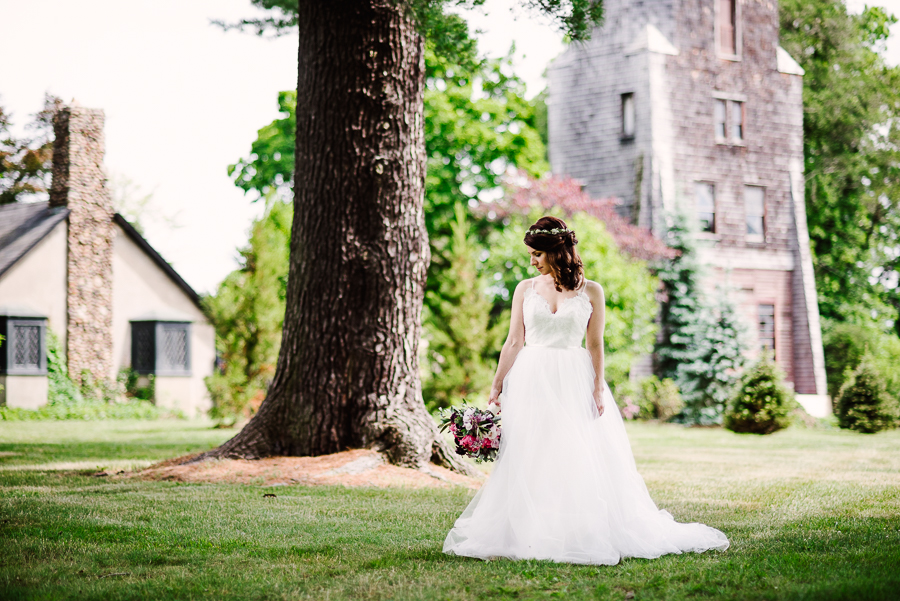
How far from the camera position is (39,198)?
35375 mm

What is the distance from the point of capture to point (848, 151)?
1304 inches

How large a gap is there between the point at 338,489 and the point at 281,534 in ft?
7.95

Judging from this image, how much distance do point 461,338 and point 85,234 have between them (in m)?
13.0

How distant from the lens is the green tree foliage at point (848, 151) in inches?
1278

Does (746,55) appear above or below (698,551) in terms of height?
above

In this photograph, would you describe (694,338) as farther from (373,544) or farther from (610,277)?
(373,544)

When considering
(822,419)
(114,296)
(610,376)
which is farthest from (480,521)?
(114,296)

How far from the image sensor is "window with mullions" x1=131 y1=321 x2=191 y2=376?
1103 inches

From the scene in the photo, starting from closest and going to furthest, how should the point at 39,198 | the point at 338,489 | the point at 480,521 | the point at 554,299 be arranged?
the point at 480,521
the point at 554,299
the point at 338,489
the point at 39,198

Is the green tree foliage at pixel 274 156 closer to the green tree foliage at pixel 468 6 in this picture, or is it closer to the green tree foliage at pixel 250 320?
the green tree foliage at pixel 250 320

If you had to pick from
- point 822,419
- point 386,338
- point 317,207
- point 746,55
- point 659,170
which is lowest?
point 822,419

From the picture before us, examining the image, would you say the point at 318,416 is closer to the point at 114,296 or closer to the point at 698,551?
the point at 698,551

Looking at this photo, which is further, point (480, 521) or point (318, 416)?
point (318, 416)

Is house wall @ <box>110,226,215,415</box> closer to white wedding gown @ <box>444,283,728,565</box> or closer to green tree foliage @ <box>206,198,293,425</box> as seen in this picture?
green tree foliage @ <box>206,198,293,425</box>
